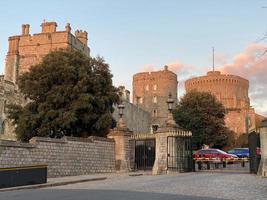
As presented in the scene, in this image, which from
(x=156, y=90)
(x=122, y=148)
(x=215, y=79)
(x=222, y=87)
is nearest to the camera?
(x=122, y=148)

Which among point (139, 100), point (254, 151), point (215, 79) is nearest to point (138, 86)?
point (139, 100)

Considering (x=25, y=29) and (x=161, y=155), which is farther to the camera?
(x=25, y=29)

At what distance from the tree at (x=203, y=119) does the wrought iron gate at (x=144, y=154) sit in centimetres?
1505

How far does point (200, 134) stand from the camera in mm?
42531

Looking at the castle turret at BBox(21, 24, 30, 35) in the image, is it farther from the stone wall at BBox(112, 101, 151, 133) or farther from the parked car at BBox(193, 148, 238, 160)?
the parked car at BBox(193, 148, 238, 160)

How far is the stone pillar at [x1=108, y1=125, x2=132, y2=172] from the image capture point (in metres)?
26.7

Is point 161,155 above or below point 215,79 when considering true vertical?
below

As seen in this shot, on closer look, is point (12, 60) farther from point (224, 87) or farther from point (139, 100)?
point (224, 87)

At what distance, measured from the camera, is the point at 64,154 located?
22203mm

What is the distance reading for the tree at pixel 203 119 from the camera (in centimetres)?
4266

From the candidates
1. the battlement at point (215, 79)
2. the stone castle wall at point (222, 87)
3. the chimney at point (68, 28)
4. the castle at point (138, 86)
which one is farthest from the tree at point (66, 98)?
the battlement at point (215, 79)

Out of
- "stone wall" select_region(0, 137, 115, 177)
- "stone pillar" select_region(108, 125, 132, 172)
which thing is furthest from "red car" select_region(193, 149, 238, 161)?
"stone wall" select_region(0, 137, 115, 177)

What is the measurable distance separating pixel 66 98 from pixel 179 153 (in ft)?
28.5

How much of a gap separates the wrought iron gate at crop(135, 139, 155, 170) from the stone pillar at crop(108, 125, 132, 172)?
1131mm
